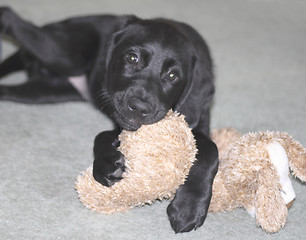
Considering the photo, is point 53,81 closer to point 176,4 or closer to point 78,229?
point 78,229

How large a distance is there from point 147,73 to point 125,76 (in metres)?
0.10

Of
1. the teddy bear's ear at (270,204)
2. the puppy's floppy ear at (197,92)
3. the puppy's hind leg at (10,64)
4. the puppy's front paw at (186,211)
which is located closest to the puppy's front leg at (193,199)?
the puppy's front paw at (186,211)

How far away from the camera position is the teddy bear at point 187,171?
66.1 inches

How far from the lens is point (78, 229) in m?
1.75

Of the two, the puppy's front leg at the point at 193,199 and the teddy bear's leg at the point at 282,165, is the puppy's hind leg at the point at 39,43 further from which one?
the teddy bear's leg at the point at 282,165

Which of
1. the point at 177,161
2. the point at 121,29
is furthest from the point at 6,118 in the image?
the point at 177,161

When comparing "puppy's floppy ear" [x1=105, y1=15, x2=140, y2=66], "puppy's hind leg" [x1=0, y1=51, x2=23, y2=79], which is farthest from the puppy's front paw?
"puppy's hind leg" [x1=0, y1=51, x2=23, y2=79]

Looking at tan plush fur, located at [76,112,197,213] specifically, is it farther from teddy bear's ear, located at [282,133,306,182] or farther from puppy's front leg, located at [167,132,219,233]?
teddy bear's ear, located at [282,133,306,182]

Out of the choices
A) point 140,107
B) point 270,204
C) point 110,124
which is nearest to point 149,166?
point 140,107

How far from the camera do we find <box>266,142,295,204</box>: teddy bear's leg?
1757mm

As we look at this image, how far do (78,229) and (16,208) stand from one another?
0.25m

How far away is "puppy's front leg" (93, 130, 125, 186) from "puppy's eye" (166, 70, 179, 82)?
1.20 feet

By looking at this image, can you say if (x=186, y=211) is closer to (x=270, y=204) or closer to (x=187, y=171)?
(x=187, y=171)

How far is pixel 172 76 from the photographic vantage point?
2.07m
